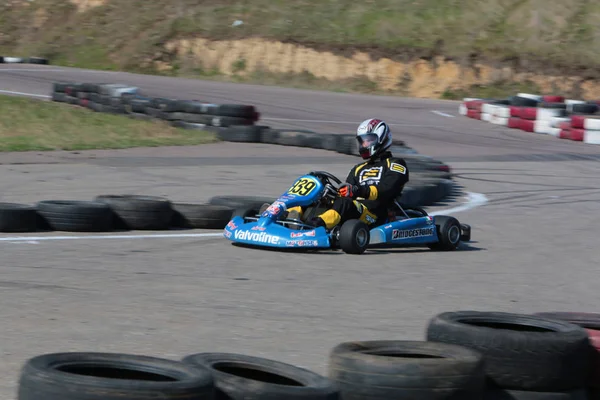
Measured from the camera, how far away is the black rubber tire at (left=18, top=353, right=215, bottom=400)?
133 inches

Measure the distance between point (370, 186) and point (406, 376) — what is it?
209 inches

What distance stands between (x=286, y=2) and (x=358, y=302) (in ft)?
108

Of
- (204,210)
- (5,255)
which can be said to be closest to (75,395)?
(5,255)

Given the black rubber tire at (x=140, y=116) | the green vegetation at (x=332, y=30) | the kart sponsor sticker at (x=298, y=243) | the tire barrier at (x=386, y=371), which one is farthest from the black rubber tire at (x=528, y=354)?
the green vegetation at (x=332, y=30)

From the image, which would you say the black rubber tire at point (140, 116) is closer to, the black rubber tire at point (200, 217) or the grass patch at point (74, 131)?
the grass patch at point (74, 131)

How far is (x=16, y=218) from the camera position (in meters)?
8.96

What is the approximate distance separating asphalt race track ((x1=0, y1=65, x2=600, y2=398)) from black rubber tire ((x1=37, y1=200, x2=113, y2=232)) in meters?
0.15

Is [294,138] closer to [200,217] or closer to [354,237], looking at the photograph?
[200,217]

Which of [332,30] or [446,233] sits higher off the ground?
[332,30]

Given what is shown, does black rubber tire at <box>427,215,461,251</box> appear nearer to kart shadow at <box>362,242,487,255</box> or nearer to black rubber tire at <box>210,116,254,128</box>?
kart shadow at <box>362,242,487,255</box>

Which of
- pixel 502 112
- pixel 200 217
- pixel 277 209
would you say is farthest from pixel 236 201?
pixel 502 112

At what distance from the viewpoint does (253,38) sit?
36.2 metres

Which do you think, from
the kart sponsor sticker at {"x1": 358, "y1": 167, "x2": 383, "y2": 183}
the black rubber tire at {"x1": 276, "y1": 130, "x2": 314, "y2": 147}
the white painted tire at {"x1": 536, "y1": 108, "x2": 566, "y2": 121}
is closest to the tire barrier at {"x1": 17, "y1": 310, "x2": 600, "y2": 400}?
the kart sponsor sticker at {"x1": 358, "y1": 167, "x2": 383, "y2": 183}

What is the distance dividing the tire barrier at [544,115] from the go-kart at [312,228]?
46.0 ft
